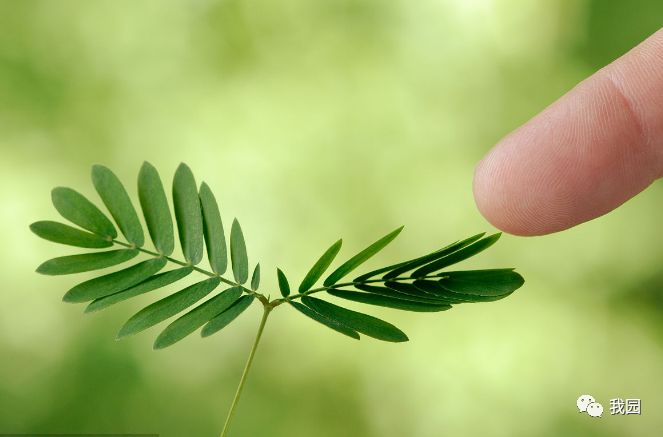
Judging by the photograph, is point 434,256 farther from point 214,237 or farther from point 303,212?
point 303,212

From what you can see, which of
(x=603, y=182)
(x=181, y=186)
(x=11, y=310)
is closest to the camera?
(x=181, y=186)

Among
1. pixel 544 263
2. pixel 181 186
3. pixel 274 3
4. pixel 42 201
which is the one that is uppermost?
pixel 274 3

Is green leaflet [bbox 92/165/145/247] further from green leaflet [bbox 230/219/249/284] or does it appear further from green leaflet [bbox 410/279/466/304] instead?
green leaflet [bbox 410/279/466/304]

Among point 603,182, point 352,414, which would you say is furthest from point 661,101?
point 352,414

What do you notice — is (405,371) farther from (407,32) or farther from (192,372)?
(407,32)

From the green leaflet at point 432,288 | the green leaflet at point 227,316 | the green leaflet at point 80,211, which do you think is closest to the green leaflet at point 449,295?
the green leaflet at point 432,288

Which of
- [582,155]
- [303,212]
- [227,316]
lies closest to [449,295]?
[227,316]

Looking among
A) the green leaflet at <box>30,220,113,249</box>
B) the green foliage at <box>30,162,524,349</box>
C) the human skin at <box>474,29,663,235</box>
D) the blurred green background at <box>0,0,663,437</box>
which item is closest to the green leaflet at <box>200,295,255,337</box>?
the green foliage at <box>30,162,524,349</box>
